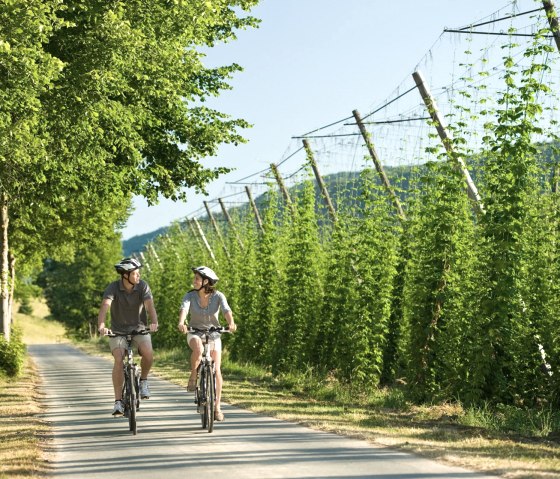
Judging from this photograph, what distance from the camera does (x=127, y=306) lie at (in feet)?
45.6

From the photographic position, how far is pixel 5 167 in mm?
20219

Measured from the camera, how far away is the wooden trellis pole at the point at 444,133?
16.1 meters

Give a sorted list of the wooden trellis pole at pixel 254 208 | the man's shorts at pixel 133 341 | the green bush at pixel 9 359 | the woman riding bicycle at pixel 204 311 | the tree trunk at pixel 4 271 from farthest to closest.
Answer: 1. the wooden trellis pole at pixel 254 208
2. the green bush at pixel 9 359
3. the tree trunk at pixel 4 271
4. the man's shorts at pixel 133 341
5. the woman riding bicycle at pixel 204 311

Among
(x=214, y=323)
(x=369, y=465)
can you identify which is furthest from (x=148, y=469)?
(x=214, y=323)

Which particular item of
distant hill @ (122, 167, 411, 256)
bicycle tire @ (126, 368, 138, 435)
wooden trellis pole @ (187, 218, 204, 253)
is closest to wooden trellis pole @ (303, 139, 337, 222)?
distant hill @ (122, 167, 411, 256)

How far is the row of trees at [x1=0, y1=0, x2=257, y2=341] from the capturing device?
1582 cm

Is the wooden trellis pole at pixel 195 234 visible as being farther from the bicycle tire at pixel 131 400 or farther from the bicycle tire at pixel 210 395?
the bicycle tire at pixel 210 395

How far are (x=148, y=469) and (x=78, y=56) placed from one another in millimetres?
10525

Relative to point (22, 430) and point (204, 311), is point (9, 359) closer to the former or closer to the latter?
point (22, 430)

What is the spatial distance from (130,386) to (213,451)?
2.44 metres

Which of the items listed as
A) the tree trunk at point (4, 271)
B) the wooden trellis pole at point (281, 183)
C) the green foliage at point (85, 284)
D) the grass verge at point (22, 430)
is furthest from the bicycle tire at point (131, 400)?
the green foliage at point (85, 284)

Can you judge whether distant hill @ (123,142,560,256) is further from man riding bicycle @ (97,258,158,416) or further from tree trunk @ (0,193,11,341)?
tree trunk @ (0,193,11,341)

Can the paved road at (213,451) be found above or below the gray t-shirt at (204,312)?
below

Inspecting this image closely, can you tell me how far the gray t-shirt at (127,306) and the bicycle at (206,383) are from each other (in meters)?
0.66
